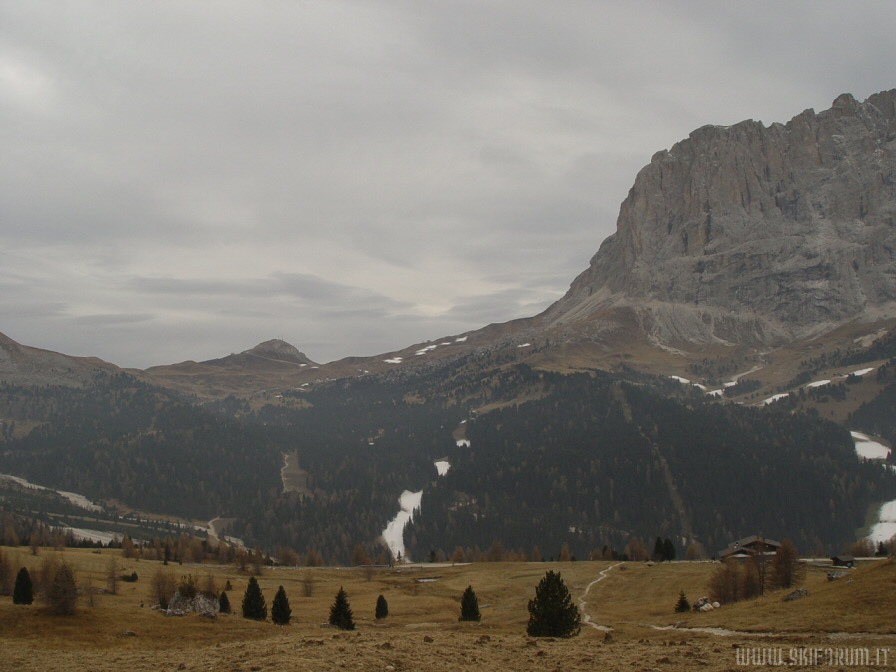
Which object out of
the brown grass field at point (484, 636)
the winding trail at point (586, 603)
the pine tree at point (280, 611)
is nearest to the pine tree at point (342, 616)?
the brown grass field at point (484, 636)

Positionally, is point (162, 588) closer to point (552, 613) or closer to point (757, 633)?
point (552, 613)

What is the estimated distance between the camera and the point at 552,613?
45906 mm

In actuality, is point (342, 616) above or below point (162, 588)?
above

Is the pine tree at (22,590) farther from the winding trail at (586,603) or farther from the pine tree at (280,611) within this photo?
the winding trail at (586,603)

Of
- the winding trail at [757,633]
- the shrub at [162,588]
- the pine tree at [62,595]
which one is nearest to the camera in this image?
the winding trail at [757,633]

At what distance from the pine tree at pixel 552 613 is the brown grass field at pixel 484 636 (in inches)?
63.3

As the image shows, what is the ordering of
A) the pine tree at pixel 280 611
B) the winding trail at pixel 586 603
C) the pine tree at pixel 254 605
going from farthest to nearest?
the pine tree at pixel 254 605 → the pine tree at pixel 280 611 → the winding trail at pixel 586 603

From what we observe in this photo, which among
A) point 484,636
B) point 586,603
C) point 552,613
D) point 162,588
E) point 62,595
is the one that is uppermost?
point 552,613

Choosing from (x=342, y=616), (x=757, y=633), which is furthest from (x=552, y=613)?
(x=342, y=616)

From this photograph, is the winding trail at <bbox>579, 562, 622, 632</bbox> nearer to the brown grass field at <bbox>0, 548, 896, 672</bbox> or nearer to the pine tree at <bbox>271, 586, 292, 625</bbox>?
the brown grass field at <bbox>0, 548, 896, 672</bbox>

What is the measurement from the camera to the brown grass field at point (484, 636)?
1244 inches

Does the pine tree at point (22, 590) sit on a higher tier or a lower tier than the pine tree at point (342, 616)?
higher

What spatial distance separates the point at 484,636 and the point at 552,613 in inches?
286

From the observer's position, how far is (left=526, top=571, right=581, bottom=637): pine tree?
45.6m
